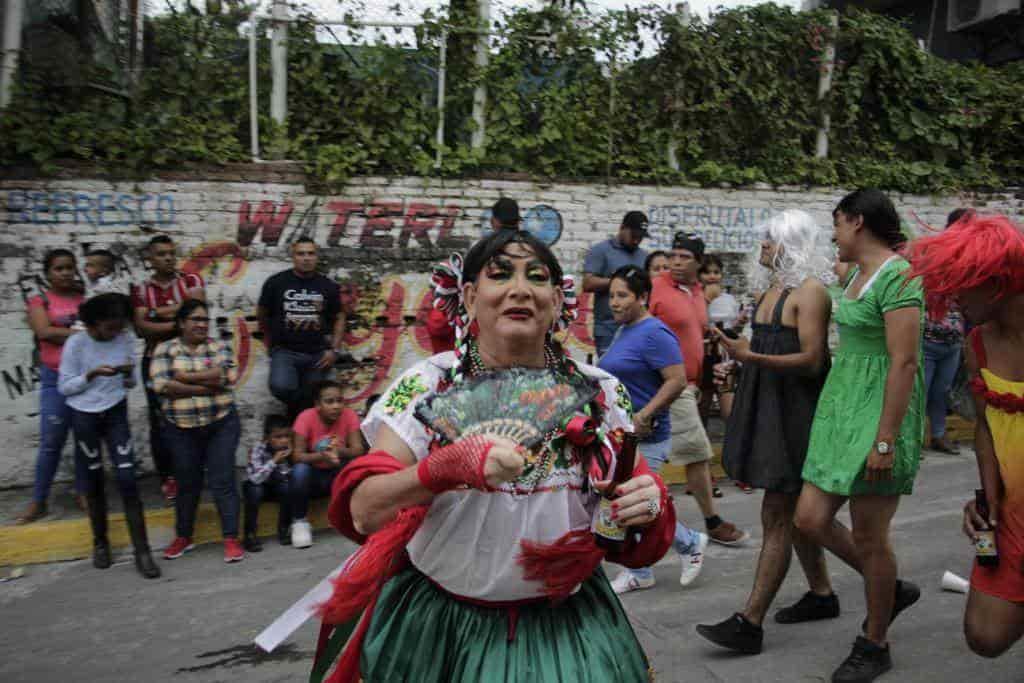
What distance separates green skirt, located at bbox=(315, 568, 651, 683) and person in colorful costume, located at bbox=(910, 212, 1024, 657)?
5.01ft

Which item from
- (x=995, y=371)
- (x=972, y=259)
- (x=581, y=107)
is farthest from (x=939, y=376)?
(x=972, y=259)

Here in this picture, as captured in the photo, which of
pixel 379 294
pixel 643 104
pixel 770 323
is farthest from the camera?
pixel 643 104

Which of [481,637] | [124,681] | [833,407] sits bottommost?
[124,681]

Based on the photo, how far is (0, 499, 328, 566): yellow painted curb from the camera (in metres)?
5.59

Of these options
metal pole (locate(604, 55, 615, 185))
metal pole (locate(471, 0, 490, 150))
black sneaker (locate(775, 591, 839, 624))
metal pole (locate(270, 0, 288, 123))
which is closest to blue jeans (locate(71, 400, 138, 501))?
metal pole (locate(270, 0, 288, 123))

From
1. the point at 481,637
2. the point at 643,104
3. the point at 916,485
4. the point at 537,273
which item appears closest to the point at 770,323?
the point at 537,273

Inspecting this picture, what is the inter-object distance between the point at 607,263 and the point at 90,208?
4129mm

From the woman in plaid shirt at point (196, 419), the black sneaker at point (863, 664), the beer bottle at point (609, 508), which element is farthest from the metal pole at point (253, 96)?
the beer bottle at point (609, 508)

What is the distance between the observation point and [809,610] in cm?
441

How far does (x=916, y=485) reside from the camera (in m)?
7.22

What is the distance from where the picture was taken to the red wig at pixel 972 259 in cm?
290

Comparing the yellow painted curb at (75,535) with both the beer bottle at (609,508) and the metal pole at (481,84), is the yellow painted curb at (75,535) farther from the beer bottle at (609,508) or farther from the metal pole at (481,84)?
the beer bottle at (609,508)

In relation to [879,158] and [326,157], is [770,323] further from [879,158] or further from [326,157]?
[879,158]

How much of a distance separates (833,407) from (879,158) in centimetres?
725
